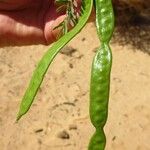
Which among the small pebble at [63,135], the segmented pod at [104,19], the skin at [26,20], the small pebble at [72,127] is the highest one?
the segmented pod at [104,19]

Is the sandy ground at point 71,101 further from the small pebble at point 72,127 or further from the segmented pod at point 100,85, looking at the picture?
the segmented pod at point 100,85

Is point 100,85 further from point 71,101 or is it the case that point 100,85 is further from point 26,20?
point 71,101

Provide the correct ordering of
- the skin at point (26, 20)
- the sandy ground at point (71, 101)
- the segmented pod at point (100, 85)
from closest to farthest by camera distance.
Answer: the segmented pod at point (100, 85), the skin at point (26, 20), the sandy ground at point (71, 101)

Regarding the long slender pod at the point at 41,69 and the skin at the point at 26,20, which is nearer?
the long slender pod at the point at 41,69

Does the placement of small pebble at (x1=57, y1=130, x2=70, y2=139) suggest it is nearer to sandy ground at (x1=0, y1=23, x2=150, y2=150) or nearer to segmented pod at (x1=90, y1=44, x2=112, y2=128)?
sandy ground at (x1=0, y1=23, x2=150, y2=150)

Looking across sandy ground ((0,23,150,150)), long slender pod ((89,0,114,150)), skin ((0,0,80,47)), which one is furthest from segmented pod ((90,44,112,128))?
sandy ground ((0,23,150,150))

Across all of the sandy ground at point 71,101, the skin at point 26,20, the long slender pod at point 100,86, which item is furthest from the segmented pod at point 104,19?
the sandy ground at point 71,101
